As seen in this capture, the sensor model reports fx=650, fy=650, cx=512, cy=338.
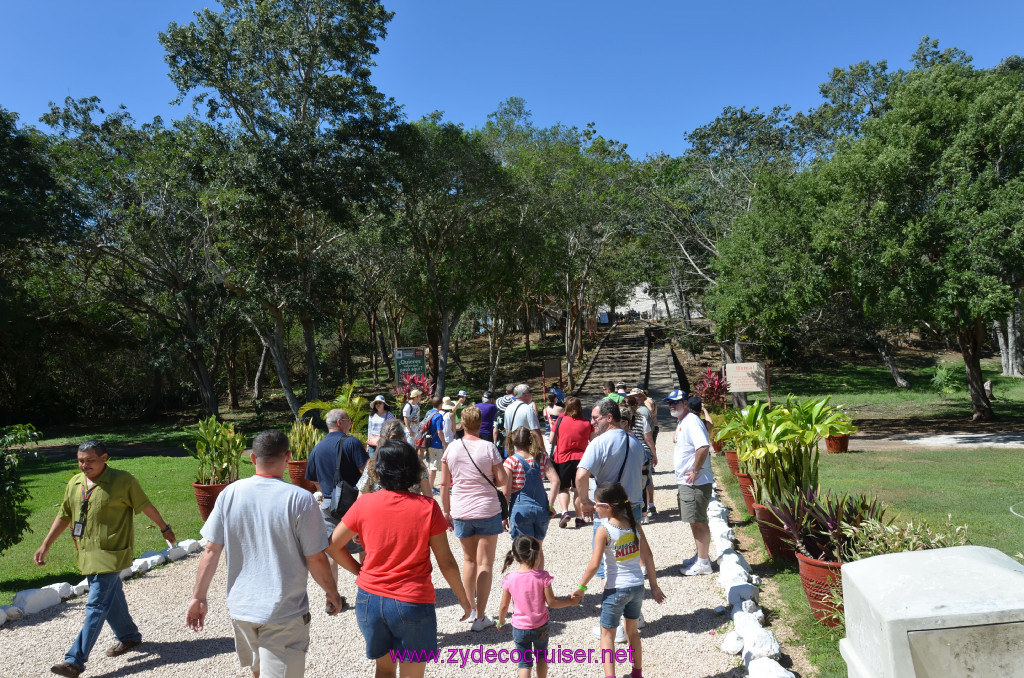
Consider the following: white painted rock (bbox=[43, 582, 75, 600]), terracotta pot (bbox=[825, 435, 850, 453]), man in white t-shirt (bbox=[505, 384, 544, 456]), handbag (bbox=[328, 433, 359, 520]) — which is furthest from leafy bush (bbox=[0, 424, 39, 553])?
terracotta pot (bbox=[825, 435, 850, 453])

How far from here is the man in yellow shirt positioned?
183 inches

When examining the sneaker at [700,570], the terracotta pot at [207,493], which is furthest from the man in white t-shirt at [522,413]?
the terracotta pot at [207,493]

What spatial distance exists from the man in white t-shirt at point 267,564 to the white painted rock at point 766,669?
2.70 meters

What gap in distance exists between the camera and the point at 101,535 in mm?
4738

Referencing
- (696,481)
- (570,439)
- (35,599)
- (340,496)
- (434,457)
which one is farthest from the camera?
(434,457)

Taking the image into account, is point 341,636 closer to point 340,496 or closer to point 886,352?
point 340,496

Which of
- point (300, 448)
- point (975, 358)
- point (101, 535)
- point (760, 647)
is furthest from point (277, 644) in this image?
point (975, 358)

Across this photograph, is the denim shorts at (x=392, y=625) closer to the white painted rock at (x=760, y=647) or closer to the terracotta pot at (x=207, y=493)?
the white painted rock at (x=760, y=647)

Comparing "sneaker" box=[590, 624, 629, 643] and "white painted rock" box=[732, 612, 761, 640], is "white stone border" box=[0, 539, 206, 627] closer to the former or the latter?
"sneaker" box=[590, 624, 629, 643]

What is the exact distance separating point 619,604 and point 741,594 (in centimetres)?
179

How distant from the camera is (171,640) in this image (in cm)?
520

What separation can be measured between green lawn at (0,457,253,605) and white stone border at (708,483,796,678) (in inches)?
256

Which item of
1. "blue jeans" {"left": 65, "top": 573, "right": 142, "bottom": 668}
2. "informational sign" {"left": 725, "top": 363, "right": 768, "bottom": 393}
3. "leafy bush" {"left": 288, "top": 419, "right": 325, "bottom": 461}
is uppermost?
"informational sign" {"left": 725, "top": 363, "right": 768, "bottom": 393}

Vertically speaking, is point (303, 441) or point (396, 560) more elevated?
point (396, 560)
